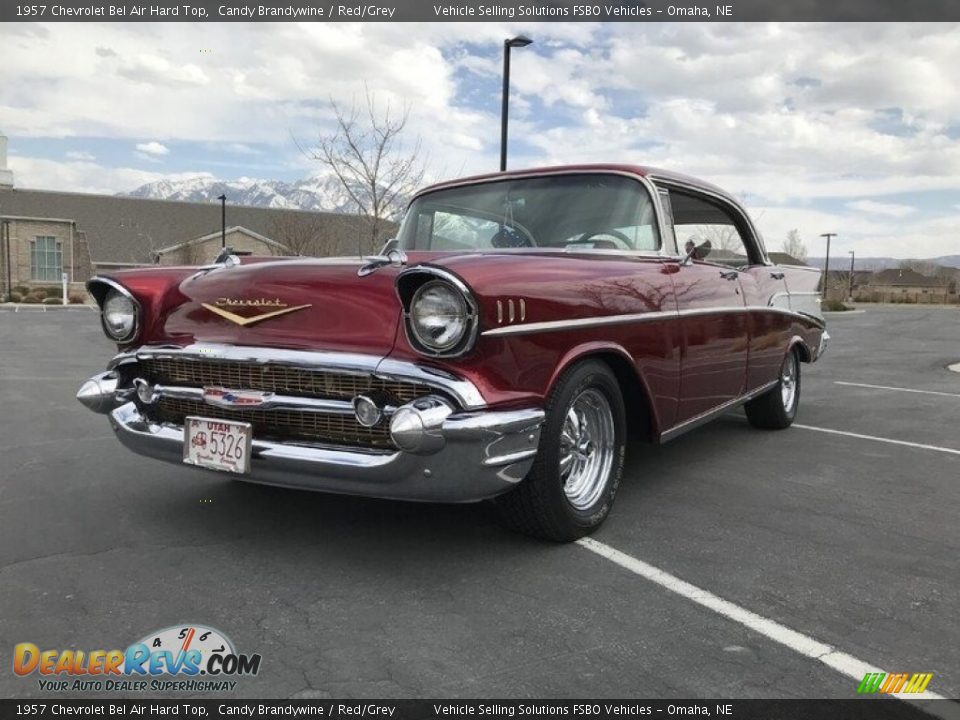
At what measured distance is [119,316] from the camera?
10.8ft

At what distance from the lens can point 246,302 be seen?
9.63 ft

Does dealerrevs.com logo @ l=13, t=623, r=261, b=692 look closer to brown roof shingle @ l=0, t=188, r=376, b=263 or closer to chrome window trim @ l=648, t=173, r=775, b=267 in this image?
chrome window trim @ l=648, t=173, r=775, b=267

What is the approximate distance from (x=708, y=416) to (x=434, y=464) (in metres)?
2.19

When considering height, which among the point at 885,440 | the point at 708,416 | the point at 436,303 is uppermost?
the point at 436,303

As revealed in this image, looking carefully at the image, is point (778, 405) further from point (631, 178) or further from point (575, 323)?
point (575, 323)

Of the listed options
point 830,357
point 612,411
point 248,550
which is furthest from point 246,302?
point 830,357

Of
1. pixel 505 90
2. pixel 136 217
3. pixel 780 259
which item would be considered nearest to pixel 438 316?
pixel 505 90

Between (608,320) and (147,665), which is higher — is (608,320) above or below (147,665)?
above

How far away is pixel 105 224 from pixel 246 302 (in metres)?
46.6

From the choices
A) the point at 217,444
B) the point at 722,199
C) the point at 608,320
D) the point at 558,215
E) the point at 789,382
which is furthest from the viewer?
the point at 789,382

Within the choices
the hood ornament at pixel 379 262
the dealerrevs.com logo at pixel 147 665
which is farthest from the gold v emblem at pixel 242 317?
the dealerrevs.com logo at pixel 147 665

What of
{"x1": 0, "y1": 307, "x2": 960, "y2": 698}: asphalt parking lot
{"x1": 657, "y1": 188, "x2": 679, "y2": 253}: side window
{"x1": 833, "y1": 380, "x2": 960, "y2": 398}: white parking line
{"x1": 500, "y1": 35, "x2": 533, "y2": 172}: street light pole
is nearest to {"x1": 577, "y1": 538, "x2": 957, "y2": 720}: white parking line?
{"x1": 0, "y1": 307, "x2": 960, "y2": 698}: asphalt parking lot

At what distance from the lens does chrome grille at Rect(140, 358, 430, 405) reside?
2598 mm
